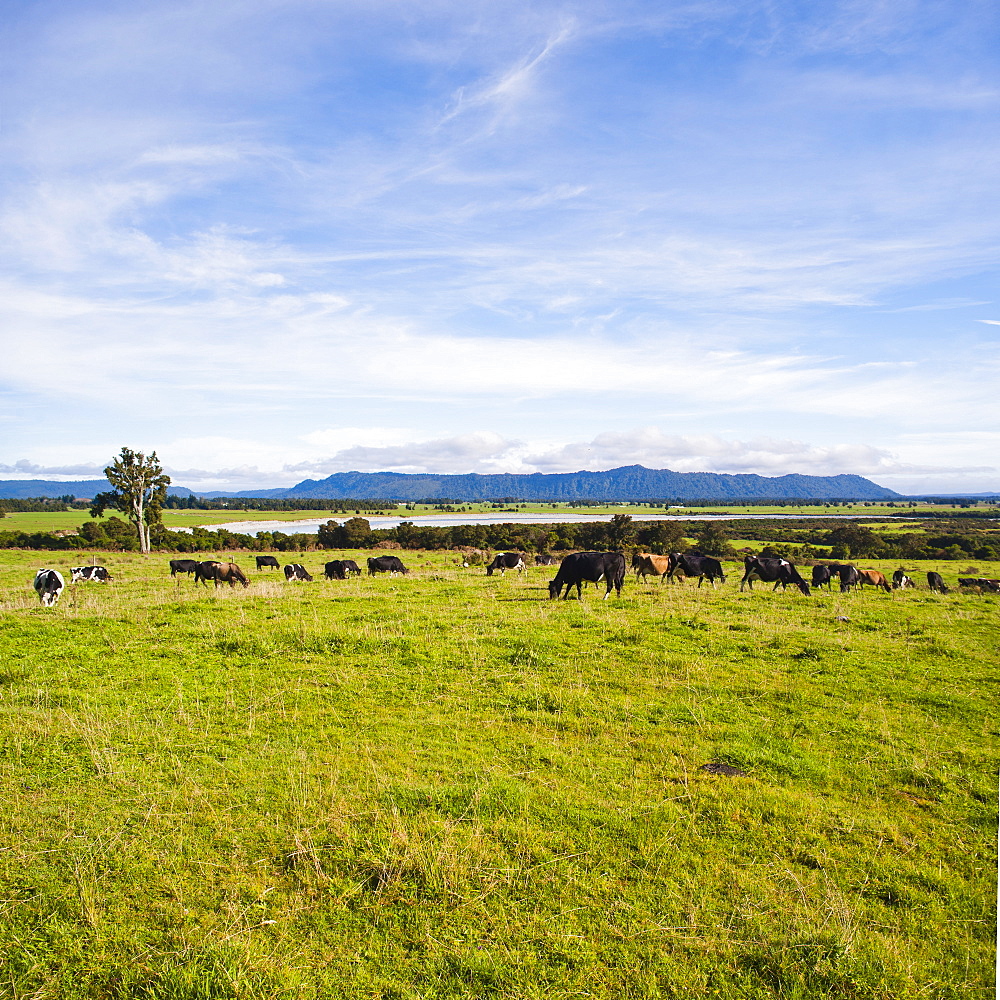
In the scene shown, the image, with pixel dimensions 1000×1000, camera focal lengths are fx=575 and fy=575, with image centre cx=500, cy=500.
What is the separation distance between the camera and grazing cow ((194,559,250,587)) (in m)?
28.3

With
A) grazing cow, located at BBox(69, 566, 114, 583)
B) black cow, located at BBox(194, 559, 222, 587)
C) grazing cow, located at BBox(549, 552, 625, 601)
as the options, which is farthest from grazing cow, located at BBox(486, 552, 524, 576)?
grazing cow, located at BBox(69, 566, 114, 583)

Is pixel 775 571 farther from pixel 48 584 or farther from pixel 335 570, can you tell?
pixel 48 584

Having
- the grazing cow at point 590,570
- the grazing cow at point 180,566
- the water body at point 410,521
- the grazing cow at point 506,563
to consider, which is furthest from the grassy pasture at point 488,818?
the water body at point 410,521

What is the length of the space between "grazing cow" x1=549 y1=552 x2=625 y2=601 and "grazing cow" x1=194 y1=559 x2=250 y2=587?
1671 centimetres

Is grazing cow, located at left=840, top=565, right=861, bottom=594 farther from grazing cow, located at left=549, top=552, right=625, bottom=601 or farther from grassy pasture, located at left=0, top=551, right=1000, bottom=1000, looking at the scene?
grassy pasture, located at left=0, top=551, right=1000, bottom=1000

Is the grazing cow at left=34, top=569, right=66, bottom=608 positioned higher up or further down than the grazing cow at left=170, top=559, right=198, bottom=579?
higher up

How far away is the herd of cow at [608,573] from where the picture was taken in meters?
20.7

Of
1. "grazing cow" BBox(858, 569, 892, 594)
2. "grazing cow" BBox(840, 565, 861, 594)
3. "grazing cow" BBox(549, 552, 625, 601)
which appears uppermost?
"grazing cow" BBox(549, 552, 625, 601)

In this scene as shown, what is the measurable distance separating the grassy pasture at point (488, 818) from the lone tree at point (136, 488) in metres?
51.2

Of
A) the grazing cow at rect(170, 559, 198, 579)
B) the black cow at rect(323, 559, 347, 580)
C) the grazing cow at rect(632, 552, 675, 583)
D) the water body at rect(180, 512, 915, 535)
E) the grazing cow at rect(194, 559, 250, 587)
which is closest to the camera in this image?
the grazing cow at rect(194, 559, 250, 587)

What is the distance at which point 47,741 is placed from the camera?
27.9 ft

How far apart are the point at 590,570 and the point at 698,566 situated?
11.3m

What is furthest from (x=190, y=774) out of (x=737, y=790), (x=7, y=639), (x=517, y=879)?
(x=7, y=639)

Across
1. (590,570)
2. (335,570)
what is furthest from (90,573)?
(590,570)
